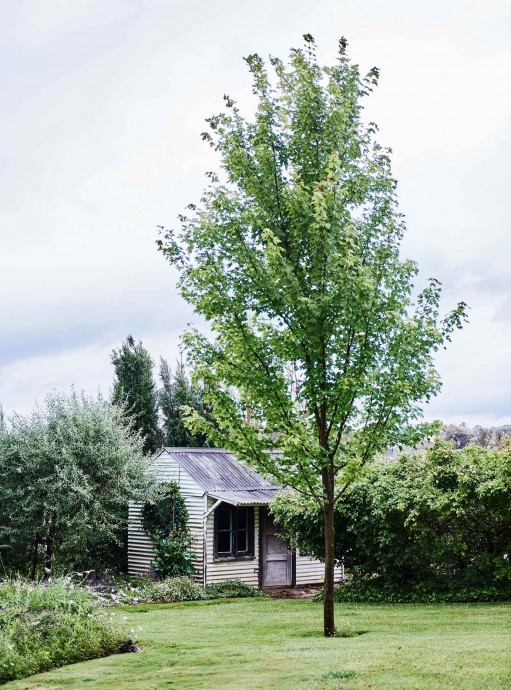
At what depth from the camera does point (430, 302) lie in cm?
1062

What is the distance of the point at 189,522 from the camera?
2155 cm

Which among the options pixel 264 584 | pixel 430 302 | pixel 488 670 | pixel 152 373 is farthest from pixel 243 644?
pixel 152 373

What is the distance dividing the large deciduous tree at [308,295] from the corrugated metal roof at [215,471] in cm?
1104

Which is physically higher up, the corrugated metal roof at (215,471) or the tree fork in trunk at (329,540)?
the corrugated metal roof at (215,471)

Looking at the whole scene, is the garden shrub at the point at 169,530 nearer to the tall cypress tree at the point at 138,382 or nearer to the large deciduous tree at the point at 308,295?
the tall cypress tree at the point at 138,382

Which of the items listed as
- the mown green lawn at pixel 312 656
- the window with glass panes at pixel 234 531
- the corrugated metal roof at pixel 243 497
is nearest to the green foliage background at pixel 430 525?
the mown green lawn at pixel 312 656

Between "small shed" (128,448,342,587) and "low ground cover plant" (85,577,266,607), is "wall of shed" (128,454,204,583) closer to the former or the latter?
"small shed" (128,448,342,587)

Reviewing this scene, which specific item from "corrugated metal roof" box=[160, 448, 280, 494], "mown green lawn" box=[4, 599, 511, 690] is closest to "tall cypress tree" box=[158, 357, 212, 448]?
"corrugated metal roof" box=[160, 448, 280, 494]

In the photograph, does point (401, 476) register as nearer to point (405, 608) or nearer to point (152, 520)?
point (405, 608)

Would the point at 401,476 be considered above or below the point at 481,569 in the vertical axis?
above

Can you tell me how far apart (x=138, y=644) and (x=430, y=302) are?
6.11 m

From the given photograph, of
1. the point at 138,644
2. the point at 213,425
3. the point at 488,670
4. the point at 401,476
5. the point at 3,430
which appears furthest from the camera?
the point at 3,430

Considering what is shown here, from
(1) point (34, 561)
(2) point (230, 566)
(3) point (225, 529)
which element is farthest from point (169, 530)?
(1) point (34, 561)

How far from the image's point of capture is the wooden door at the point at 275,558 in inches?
867
